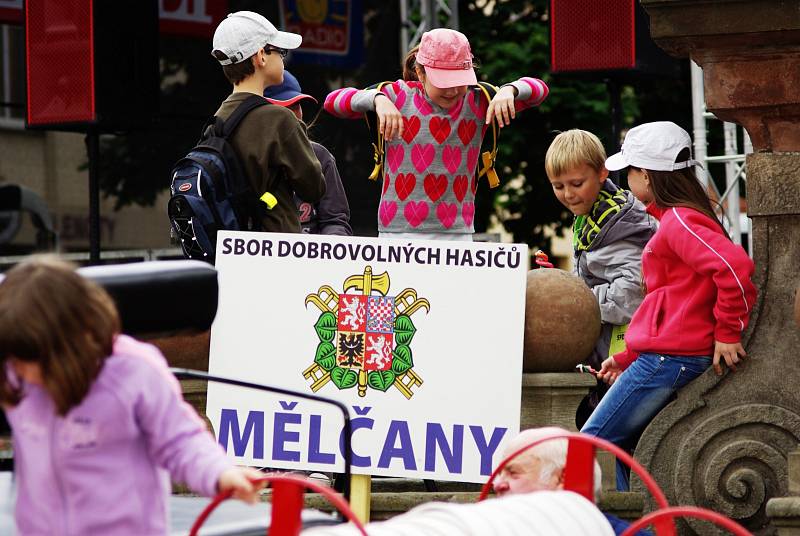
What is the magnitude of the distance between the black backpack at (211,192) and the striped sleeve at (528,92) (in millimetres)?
953

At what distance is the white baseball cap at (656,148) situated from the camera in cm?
559

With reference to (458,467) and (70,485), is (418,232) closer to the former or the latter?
(458,467)

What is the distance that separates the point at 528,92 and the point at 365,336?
1152 millimetres

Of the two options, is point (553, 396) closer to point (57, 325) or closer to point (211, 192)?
point (211, 192)

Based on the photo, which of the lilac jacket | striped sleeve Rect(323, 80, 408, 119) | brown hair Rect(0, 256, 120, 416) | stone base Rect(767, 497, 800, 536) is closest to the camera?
brown hair Rect(0, 256, 120, 416)

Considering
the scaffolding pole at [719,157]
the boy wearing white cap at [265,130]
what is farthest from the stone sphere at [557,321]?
the scaffolding pole at [719,157]

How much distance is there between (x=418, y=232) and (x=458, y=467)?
3.27 ft

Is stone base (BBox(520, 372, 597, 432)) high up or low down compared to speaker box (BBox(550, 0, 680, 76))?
down

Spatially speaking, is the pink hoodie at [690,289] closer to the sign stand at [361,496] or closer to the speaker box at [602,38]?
the sign stand at [361,496]

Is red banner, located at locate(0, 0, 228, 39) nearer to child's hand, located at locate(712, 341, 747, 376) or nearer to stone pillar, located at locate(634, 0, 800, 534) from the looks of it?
stone pillar, located at locate(634, 0, 800, 534)

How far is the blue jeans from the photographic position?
5.53 meters

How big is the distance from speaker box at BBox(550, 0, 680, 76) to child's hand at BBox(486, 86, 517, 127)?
4063 millimetres

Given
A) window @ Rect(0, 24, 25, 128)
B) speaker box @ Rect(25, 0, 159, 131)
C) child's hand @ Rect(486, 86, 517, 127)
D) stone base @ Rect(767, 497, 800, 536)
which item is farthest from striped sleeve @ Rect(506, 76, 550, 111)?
window @ Rect(0, 24, 25, 128)

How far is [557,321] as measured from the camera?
5.80 meters
